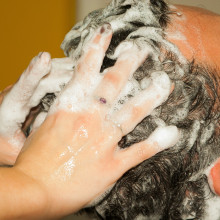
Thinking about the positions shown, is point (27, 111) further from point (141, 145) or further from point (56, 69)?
point (141, 145)

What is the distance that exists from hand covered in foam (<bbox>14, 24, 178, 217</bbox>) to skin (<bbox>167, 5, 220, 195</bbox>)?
0.11 m

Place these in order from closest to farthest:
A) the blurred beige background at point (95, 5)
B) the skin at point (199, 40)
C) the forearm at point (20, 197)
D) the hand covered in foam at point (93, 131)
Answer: the forearm at point (20, 197) < the hand covered in foam at point (93, 131) < the skin at point (199, 40) < the blurred beige background at point (95, 5)

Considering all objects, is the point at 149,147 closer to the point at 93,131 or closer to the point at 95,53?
the point at 93,131

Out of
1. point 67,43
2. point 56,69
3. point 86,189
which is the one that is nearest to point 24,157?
point 86,189

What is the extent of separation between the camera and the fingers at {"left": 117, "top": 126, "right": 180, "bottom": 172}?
908 mm

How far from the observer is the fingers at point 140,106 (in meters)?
0.91

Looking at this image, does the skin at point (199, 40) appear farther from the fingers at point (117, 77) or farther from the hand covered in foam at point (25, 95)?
the hand covered in foam at point (25, 95)

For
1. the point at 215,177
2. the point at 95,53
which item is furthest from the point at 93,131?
the point at 215,177

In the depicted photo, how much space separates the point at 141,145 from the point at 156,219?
0.93ft

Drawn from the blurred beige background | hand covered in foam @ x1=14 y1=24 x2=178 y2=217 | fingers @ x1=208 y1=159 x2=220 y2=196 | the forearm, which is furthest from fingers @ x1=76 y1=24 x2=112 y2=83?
the blurred beige background

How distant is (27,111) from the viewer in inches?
41.9

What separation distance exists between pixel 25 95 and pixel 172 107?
0.41 metres

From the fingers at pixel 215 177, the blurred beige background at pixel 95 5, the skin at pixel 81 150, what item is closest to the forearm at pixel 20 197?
the skin at pixel 81 150

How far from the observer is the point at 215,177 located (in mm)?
1004
